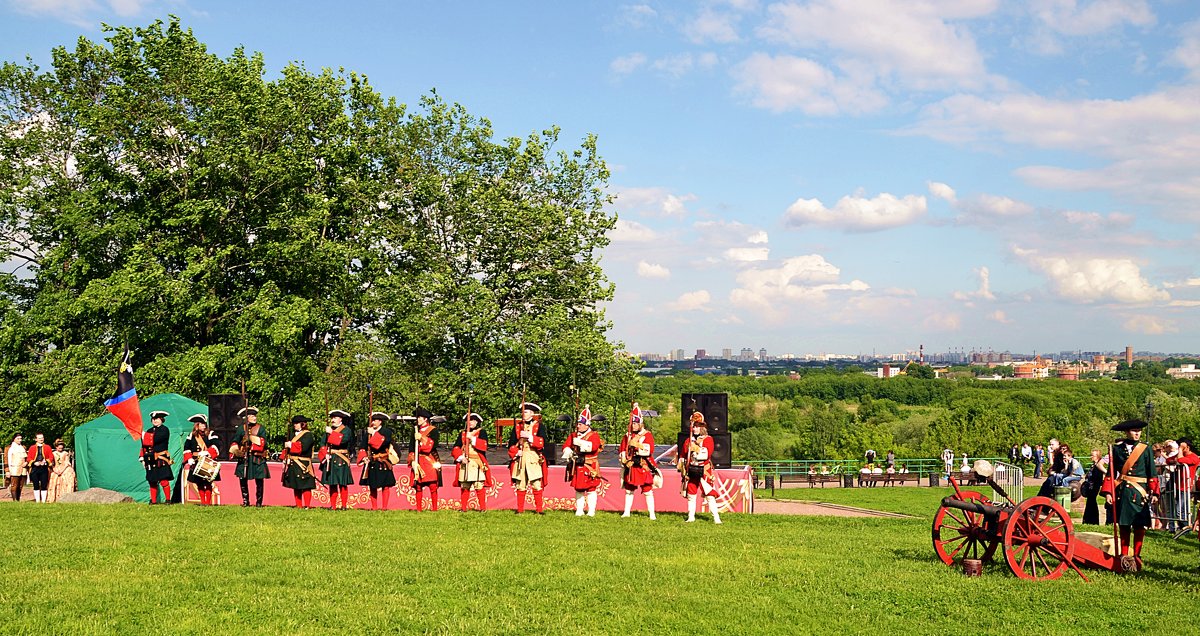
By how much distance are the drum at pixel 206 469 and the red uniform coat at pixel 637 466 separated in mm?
8235

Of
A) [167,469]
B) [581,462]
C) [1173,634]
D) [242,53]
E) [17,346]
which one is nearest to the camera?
[1173,634]

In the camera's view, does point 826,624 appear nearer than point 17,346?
Yes

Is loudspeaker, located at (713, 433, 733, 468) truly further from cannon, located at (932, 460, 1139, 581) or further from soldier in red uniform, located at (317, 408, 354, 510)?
cannon, located at (932, 460, 1139, 581)

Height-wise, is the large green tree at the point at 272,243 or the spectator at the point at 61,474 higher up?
the large green tree at the point at 272,243

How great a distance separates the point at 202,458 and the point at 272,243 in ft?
35.6

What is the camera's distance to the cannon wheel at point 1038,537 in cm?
1062

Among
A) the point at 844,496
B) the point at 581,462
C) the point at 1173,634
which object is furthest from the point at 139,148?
the point at 1173,634

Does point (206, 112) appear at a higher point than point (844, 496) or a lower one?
higher

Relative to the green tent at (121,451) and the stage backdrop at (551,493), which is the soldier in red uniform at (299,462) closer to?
the stage backdrop at (551,493)

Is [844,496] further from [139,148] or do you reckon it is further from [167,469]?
[139,148]

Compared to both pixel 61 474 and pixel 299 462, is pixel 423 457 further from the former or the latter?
pixel 61 474

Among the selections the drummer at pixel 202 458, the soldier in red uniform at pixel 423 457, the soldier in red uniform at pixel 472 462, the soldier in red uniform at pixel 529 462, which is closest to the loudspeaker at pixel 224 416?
the drummer at pixel 202 458

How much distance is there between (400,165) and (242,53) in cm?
564

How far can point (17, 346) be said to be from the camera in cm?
2892
